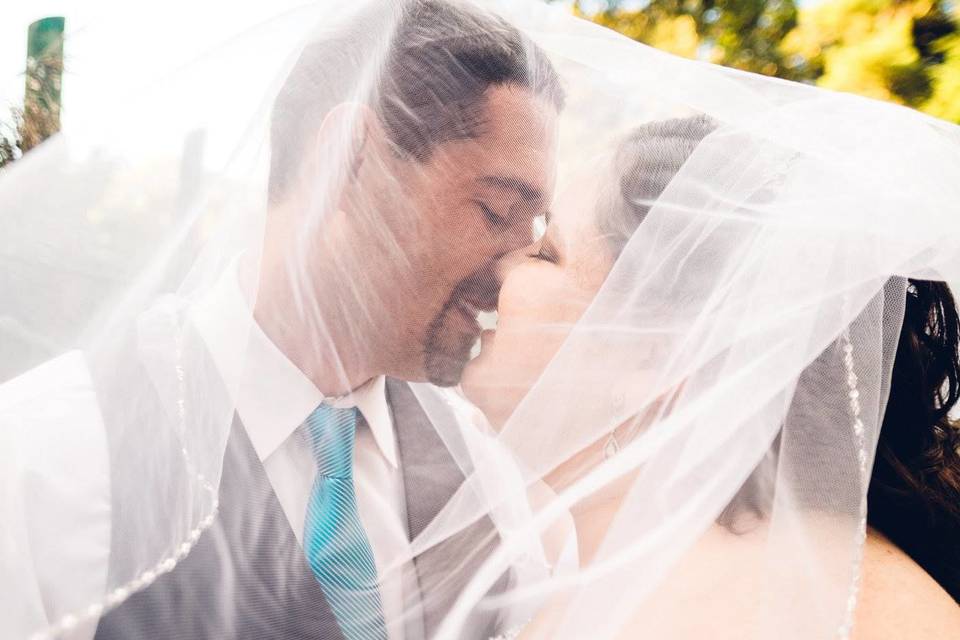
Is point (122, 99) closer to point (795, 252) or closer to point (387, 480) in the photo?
point (387, 480)

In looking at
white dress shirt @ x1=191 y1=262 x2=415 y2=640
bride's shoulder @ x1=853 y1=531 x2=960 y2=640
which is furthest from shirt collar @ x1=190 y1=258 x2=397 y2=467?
bride's shoulder @ x1=853 y1=531 x2=960 y2=640

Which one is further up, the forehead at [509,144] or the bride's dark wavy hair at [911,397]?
the forehead at [509,144]

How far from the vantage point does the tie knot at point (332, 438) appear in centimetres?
153

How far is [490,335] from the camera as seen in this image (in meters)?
1.51

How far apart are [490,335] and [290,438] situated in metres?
0.43

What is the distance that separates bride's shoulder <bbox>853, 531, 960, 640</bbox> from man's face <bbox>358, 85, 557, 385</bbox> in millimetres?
800

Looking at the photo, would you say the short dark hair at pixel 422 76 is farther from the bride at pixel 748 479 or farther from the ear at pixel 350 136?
the bride at pixel 748 479

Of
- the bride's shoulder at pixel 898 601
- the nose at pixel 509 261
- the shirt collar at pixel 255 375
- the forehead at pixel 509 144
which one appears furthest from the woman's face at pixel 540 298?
the bride's shoulder at pixel 898 601

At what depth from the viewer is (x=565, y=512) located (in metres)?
1.35

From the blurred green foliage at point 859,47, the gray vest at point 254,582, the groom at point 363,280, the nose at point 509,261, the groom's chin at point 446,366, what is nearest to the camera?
the gray vest at point 254,582

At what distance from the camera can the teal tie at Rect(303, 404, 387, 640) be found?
1.34 m

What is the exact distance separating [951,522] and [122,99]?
1.68m

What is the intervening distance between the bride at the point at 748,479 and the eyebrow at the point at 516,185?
50mm

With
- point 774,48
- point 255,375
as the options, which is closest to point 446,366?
point 255,375
